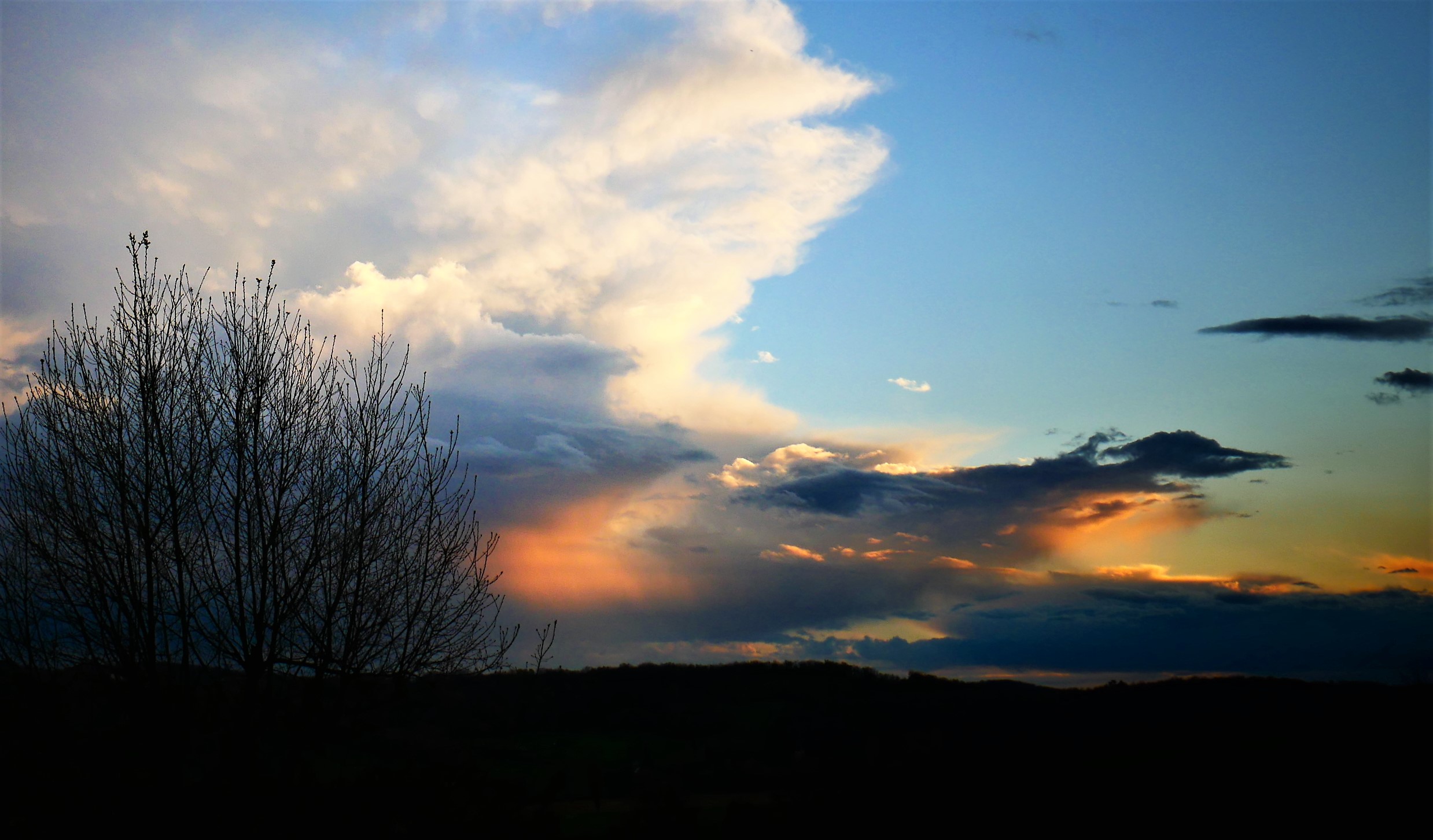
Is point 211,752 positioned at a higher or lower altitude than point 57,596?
lower

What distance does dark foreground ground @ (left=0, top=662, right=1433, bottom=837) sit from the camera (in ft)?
29.1

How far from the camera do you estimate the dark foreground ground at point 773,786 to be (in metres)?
8.87

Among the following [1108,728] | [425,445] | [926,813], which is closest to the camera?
[425,445]

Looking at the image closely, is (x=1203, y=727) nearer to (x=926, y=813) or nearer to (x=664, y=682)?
(x=926, y=813)

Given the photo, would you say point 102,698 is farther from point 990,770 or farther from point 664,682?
point 664,682

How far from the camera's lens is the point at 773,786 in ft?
80.3

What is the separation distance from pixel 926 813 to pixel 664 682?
36.6 metres

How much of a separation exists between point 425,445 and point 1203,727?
16463mm

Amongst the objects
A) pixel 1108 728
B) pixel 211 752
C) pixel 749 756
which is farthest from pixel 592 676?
pixel 211 752

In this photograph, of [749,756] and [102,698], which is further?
[749,756]

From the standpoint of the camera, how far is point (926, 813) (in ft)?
43.5

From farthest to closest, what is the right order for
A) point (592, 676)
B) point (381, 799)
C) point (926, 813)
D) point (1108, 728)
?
point (592, 676) < point (1108, 728) < point (926, 813) < point (381, 799)

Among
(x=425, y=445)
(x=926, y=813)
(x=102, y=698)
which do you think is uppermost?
(x=425, y=445)

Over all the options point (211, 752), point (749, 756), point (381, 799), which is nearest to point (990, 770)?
point (381, 799)
